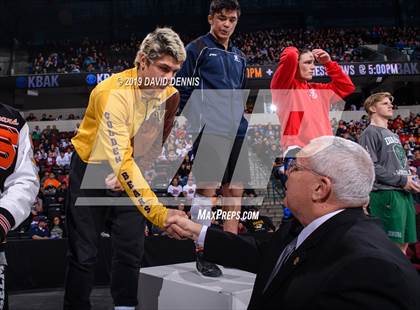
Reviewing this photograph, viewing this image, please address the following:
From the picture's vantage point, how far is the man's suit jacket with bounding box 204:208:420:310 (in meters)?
0.97

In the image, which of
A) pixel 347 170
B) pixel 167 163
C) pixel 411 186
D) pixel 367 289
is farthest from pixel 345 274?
pixel 167 163

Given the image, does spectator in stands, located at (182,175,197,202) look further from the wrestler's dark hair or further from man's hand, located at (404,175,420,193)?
the wrestler's dark hair

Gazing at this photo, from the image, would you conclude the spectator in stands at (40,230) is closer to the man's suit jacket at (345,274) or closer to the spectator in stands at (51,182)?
the spectator in stands at (51,182)

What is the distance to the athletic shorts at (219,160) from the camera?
109 inches

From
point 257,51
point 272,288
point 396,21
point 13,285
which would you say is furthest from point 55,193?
point 396,21

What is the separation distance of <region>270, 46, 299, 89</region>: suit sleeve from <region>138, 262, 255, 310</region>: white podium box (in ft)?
4.76

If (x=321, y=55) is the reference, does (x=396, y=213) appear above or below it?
below

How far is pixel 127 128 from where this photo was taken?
228cm

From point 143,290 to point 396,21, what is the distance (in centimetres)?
2359

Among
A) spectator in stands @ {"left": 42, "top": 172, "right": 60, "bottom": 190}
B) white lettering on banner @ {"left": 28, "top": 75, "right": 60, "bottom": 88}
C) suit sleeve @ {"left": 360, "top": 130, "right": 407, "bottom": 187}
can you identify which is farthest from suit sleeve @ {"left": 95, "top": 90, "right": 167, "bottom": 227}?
white lettering on banner @ {"left": 28, "top": 75, "right": 60, "bottom": 88}

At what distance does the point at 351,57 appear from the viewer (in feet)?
59.4

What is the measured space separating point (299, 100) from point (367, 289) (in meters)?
2.31

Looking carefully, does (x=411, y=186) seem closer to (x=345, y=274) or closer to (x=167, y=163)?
(x=345, y=274)

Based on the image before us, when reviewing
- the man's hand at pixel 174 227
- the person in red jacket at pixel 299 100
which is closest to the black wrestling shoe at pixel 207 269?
the man's hand at pixel 174 227
